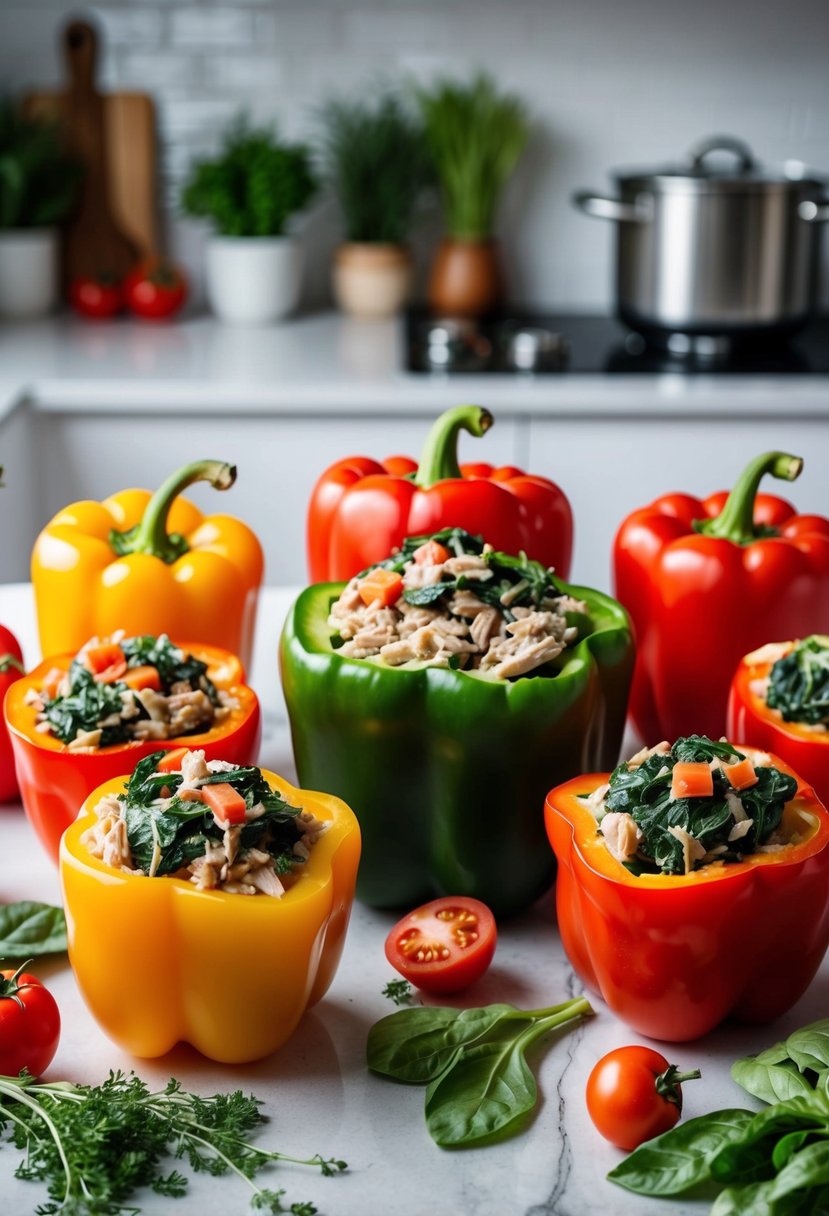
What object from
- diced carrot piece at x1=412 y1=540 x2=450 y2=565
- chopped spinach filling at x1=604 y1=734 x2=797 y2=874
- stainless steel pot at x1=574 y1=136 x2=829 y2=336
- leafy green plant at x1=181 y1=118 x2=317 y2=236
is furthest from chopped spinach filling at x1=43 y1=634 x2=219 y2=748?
leafy green plant at x1=181 y1=118 x2=317 y2=236

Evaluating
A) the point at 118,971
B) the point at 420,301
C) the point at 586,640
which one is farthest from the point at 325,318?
the point at 118,971

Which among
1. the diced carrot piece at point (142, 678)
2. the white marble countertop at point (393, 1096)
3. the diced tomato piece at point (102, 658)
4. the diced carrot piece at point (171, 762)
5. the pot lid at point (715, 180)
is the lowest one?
the white marble countertop at point (393, 1096)

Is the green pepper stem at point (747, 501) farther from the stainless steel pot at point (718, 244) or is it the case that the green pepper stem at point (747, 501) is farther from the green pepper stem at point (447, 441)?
the stainless steel pot at point (718, 244)

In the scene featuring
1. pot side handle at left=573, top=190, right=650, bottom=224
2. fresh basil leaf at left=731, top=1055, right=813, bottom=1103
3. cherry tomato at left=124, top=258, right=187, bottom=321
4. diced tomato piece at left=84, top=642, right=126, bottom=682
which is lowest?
fresh basil leaf at left=731, top=1055, right=813, bottom=1103

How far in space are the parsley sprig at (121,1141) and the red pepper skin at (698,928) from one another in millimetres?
296

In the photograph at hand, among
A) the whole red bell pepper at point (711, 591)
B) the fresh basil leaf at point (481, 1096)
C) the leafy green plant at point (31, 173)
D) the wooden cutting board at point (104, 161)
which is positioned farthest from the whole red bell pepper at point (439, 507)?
the wooden cutting board at point (104, 161)

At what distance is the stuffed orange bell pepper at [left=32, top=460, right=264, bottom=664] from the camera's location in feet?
5.77

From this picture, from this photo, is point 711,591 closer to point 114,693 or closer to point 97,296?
point 114,693

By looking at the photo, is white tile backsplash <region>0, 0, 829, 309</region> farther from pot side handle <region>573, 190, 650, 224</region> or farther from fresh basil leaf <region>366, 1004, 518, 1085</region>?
fresh basil leaf <region>366, 1004, 518, 1085</region>

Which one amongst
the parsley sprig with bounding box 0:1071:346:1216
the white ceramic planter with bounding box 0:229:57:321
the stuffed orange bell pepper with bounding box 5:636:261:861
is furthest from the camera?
the white ceramic planter with bounding box 0:229:57:321

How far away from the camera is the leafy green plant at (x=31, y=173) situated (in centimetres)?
386

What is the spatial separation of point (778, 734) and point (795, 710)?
0.03 m

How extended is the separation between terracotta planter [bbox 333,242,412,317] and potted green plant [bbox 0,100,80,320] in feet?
2.65

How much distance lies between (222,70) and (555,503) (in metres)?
2.73
